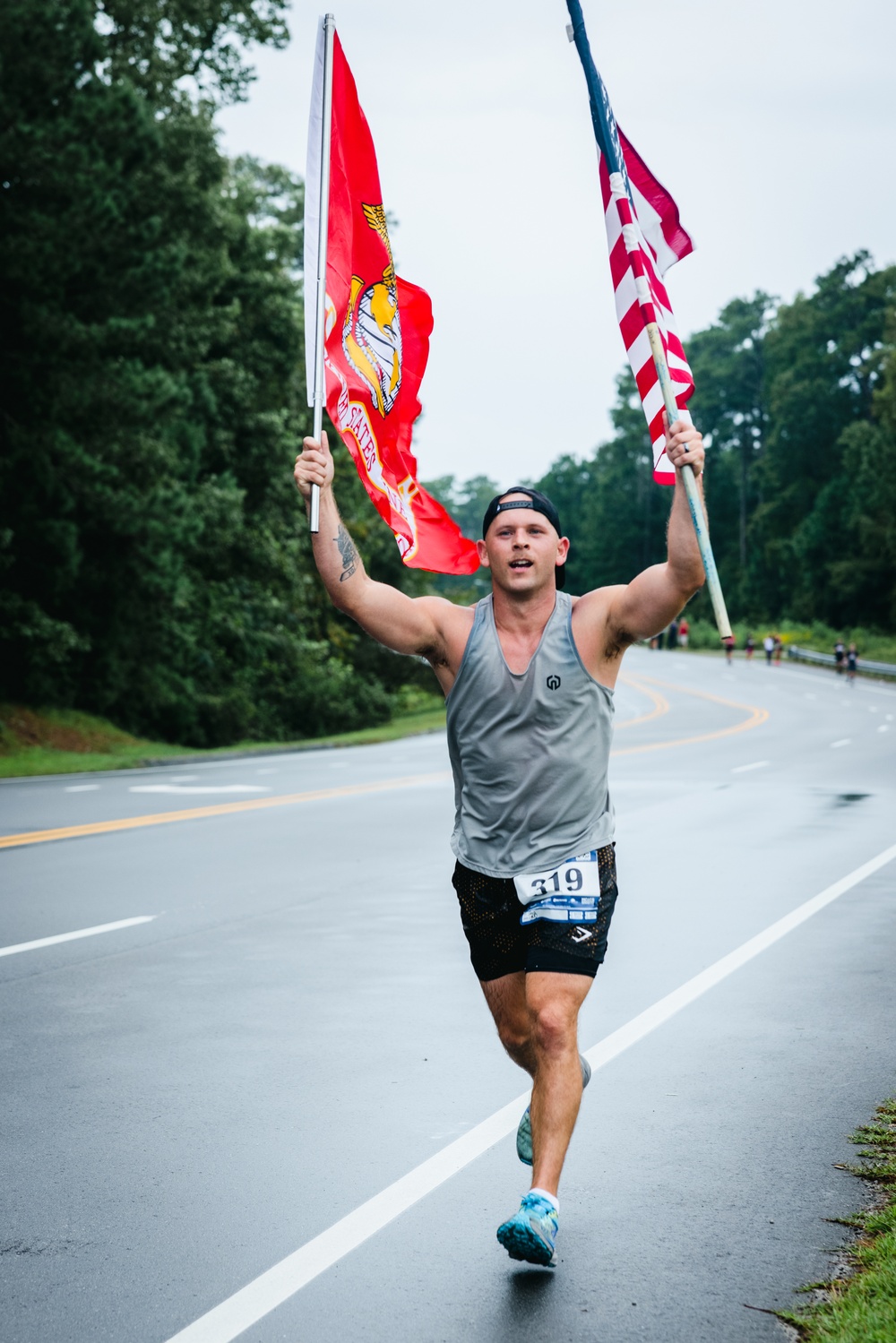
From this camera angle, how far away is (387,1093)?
605cm

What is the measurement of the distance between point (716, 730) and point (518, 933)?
3047 centimetres

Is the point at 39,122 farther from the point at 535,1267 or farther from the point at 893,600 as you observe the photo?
the point at 893,600

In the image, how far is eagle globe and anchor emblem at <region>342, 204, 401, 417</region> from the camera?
628cm

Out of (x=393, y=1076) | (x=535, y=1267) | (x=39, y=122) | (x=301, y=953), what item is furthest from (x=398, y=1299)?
(x=39, y=122)

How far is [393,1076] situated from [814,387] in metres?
110

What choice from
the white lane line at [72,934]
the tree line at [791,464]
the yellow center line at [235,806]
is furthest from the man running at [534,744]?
the tree line at [791,464]

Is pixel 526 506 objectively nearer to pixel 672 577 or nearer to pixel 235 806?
pixel 672 577

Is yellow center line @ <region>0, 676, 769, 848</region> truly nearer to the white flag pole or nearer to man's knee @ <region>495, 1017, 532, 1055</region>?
the white flag pole

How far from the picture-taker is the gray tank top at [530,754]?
456 cm

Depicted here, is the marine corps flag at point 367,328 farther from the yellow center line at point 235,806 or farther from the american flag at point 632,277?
the yellow center line at point 235,806

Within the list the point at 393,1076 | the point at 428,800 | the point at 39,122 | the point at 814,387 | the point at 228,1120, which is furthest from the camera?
the point at 814,387

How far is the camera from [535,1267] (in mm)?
4297

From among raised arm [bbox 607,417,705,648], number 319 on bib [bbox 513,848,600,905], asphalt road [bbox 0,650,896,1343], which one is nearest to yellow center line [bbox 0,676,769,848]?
asphalt road [bbox 0,650,896,1343]

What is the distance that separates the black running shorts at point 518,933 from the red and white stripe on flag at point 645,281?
1363 mm
